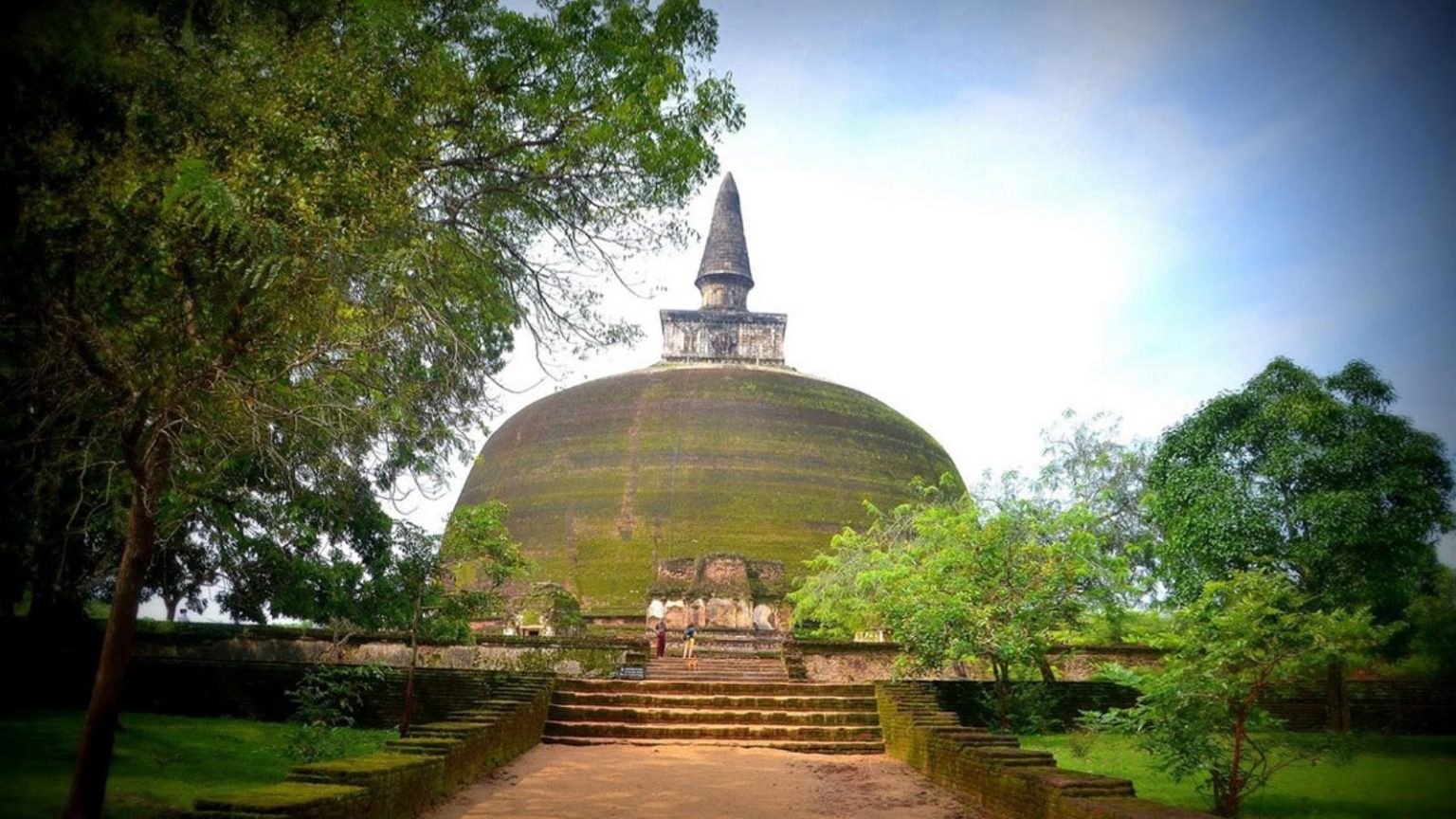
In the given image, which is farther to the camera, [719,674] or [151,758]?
[719,674]

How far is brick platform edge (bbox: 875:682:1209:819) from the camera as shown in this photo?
5.22 m

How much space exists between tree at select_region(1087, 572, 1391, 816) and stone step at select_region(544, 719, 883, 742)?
3.16 m

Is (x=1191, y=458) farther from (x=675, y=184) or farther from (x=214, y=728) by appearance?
(x=214, y=728)

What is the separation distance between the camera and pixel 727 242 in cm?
3656

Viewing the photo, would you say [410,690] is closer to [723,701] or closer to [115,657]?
[723,701]

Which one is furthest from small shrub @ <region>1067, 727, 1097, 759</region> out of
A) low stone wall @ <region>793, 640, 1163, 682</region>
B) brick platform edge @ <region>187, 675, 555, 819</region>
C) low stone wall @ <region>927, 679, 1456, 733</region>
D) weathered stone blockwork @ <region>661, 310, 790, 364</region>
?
weathered stone blockwork @ <region>661, 310, 790, 364</region>

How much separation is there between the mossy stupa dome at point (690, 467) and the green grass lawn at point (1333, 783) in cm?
1504

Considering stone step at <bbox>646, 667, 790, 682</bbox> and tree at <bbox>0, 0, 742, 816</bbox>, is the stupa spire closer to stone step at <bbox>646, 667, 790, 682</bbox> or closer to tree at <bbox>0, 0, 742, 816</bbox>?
stone step at <bbox>646, 667, 790, 682</bbox>

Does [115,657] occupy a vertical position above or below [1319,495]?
below

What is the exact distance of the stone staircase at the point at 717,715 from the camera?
10234mm

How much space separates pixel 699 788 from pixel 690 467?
854 inches

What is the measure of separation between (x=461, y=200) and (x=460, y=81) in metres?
1.09

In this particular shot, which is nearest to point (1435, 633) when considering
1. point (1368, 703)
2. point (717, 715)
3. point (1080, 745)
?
point (1368, 703)

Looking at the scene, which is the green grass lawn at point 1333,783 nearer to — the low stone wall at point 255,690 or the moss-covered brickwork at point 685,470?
the low stone wall at point 255,690
